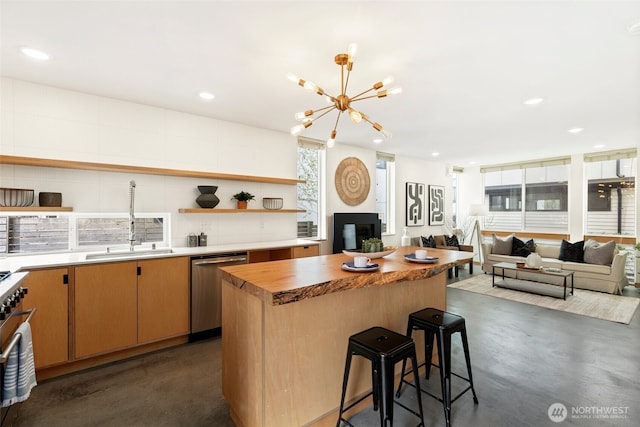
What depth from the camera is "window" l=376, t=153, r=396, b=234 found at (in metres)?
6.39

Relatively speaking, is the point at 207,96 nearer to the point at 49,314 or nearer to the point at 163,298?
the point at 163,298

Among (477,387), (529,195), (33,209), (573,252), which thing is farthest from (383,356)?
(529,195)

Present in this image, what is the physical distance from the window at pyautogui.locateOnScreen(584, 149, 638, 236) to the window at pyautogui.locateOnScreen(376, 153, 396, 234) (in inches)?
152

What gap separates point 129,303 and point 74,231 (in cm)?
102

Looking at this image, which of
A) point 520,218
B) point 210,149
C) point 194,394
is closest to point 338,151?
point 210,149

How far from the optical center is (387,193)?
21.4 feet

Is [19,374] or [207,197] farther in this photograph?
[207,197]

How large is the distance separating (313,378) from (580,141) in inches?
233

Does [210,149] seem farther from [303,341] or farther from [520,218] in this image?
[520,218]

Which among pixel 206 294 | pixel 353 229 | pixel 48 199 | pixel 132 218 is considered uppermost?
pixel 48 199

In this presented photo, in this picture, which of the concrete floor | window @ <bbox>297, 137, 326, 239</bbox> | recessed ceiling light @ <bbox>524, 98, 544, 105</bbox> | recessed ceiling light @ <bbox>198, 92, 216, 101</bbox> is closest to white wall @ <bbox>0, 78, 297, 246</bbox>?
window @ <bbox>297, 137, 326, 239</bbox>

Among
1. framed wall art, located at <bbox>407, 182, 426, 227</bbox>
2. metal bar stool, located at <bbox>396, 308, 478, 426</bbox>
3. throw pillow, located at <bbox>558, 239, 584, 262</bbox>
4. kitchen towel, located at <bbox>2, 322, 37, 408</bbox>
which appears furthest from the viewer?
framed wall art, located at <bbox>407, 182, 426, 227</bbox>

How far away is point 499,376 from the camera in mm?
2574

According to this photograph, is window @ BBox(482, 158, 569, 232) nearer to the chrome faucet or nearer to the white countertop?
the white countertop
